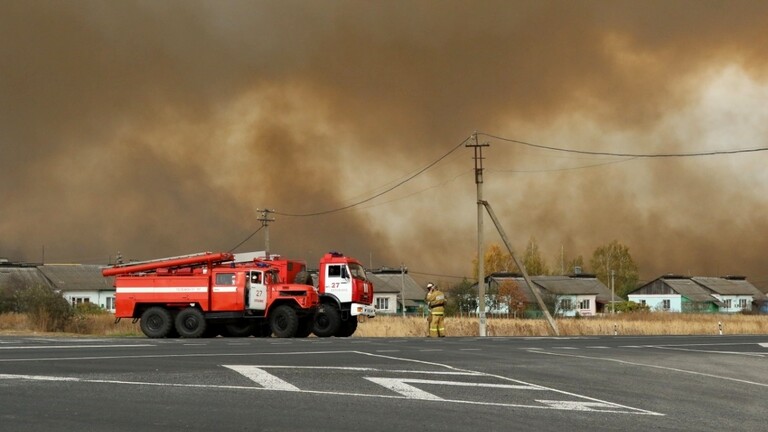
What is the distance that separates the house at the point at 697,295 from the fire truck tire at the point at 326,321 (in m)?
101

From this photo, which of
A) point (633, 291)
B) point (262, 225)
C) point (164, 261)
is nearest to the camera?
point (164, 261)

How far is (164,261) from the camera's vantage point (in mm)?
35875

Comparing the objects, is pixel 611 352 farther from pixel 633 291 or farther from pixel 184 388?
pixel 633 291

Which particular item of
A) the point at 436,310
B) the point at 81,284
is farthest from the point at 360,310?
the point at 81,284

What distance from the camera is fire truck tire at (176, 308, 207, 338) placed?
34.6 metres

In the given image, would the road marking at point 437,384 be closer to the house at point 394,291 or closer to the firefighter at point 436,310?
the firefighter at point 436,310

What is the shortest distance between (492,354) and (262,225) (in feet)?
164

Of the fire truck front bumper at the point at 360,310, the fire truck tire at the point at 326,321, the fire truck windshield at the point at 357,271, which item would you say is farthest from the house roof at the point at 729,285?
the fire truck tire at the point at 326,321

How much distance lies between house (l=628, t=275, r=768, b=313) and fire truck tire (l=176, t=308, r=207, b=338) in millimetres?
103651

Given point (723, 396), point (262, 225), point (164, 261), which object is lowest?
point (723, 396)

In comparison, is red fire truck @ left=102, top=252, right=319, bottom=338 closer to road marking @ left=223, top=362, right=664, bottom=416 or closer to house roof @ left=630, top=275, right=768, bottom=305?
road marking @ left=223, top=362, right=664, bottom=416

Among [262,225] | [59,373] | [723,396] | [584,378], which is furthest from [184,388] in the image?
[262,225]

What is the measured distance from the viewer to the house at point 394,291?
116m

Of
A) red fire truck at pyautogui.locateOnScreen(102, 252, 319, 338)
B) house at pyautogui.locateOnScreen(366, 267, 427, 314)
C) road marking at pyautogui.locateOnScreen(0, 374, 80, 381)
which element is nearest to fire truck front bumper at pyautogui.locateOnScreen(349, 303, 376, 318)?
red fire truck at pyautogui.locateOnScreen(102, 252, 319, 338)
